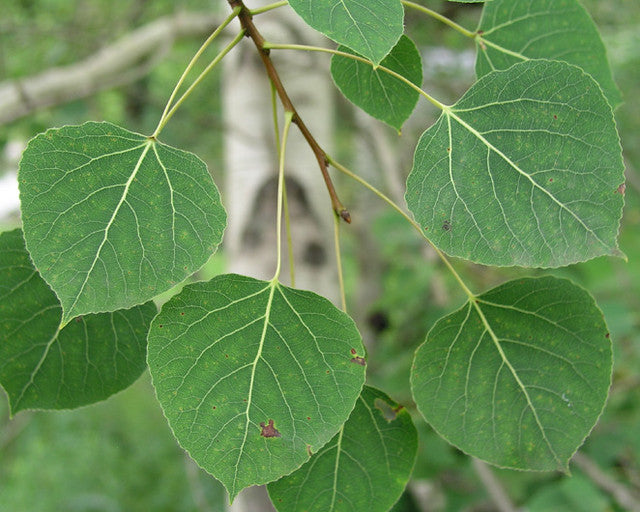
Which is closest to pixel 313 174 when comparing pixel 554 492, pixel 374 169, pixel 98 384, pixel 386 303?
pixel 386 303

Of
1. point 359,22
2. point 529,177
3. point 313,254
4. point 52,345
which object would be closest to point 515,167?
point 529,177

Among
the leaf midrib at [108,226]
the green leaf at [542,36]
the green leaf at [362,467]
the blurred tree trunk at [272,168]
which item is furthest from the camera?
the blurred tree trunk at [272,168]

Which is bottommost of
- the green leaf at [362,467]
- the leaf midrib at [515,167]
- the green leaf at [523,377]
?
the green leaf at [362,467]

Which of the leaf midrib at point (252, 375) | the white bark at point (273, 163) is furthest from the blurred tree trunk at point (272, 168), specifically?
the leaf midrib at point (252, 375)

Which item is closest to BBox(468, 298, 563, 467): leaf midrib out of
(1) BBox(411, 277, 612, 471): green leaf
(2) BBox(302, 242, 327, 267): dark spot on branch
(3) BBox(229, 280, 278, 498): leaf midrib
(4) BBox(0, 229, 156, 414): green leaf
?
(1) BBox(411, 277, 612, 471): green leaf

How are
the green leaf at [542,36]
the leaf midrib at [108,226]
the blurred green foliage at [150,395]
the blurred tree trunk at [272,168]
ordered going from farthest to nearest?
the blurred green foliage at [150,395] → the blurred tree trunk at [272,168] → the green leaf at [542,36] → the leaf midrib at [108,226]

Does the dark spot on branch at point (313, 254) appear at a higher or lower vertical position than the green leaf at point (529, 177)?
lower

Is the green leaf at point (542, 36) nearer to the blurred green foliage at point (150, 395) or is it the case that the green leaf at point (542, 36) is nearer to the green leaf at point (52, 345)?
the green leaf at point (52, 345)
